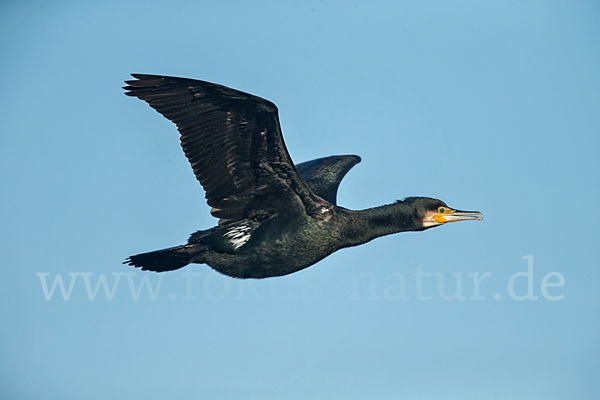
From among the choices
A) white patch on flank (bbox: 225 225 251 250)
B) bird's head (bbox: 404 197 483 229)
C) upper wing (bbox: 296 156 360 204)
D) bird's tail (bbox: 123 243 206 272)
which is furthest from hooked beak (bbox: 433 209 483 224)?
bird's tail (bbox: 123 243 206 272)

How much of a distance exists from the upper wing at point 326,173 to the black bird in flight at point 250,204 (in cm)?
182

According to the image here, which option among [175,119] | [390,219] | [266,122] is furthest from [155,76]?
[390,219]

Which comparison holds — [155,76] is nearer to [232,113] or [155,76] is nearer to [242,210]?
[232,113]

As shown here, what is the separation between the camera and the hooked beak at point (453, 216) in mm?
10859

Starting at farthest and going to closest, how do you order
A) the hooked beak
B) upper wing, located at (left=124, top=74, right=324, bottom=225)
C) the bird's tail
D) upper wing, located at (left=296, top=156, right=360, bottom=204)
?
upper wing, located at (left=296, top=156, right=360, bottom=204) → the hooked beak → the bird's tail → upper wing, located at (left=124, top=74, right=324, bottom=225)

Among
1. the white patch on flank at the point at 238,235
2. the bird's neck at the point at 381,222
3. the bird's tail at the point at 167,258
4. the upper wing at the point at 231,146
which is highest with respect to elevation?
the upper wing at the point at 231,146

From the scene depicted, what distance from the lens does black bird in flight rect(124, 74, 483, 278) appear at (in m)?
9.89

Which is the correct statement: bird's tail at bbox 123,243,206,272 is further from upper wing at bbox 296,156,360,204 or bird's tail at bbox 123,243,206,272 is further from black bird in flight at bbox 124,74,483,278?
upper wing at bbox 296,156,360,204

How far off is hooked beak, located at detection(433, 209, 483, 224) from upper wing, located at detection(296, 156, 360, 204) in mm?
1933

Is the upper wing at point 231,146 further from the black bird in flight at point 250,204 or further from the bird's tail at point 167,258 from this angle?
the bird's tail at point 167,258

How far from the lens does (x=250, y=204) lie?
10.6 meters

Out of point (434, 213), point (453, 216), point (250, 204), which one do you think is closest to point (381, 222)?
point (434, 213)

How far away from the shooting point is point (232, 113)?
9.88 metres

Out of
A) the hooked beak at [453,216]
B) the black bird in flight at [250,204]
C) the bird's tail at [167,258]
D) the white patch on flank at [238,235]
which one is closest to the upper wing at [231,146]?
the black bird in flight at [250,204]
